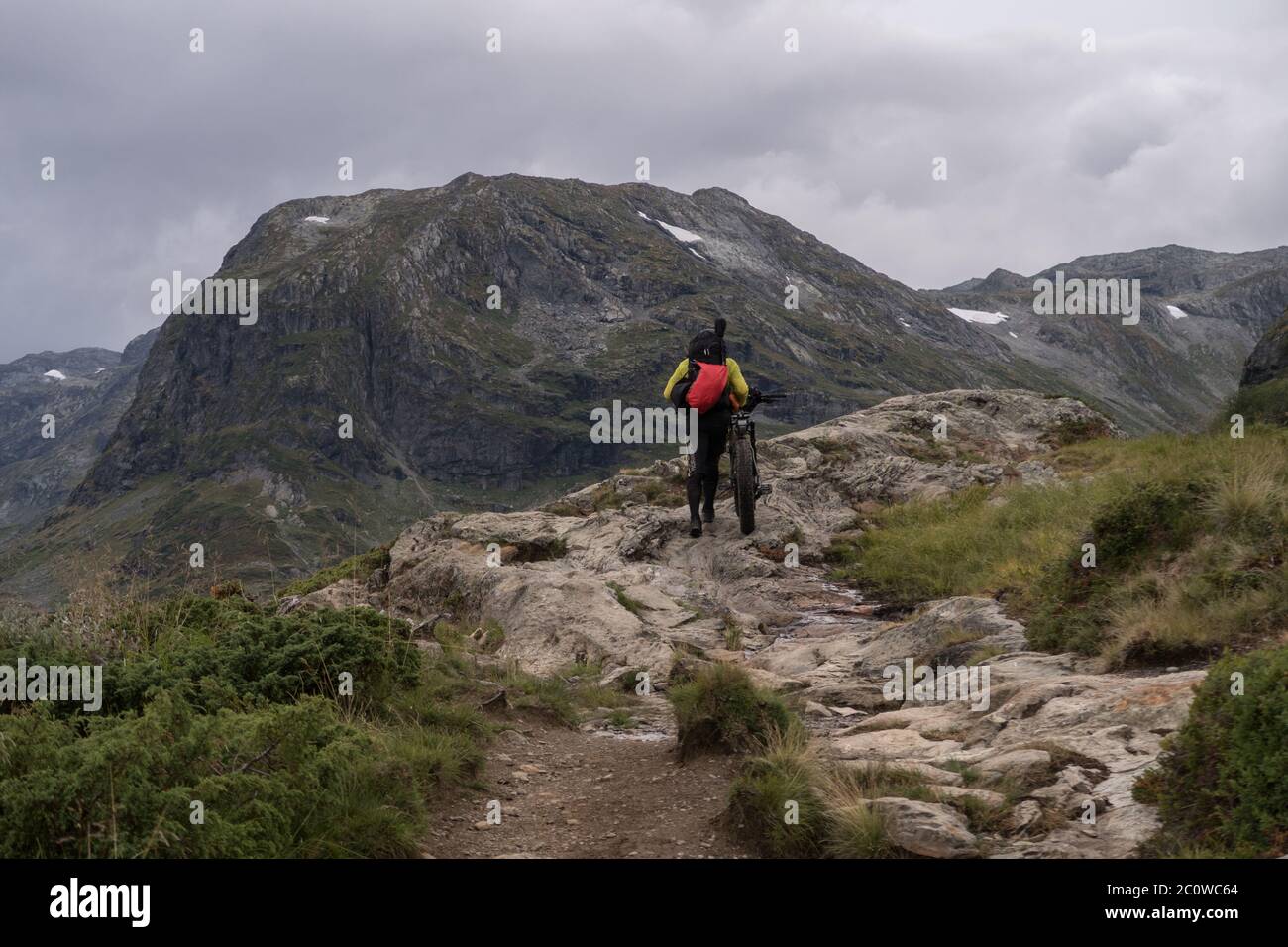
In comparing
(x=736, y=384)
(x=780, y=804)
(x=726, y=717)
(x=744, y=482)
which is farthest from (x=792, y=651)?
(x=780, y=804)

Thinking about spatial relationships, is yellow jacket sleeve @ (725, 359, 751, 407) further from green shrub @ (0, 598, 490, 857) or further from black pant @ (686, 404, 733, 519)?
green shrub @ (0, 598, 490, 857)

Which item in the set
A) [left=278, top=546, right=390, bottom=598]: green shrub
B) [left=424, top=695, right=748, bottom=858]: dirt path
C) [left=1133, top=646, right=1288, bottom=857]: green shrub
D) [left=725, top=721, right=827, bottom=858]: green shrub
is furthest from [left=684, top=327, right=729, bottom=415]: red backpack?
[left=1133, top=646, right=1288, bottom=857]: green shrub

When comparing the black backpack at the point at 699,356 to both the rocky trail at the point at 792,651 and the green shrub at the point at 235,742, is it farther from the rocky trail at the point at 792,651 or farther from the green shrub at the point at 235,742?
the green shrub at the point at 235,742

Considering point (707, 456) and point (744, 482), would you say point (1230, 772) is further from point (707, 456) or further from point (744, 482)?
point (707, 456)

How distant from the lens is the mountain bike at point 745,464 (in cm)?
1457

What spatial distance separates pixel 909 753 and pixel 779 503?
34.4 feet

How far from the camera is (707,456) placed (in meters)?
14.8

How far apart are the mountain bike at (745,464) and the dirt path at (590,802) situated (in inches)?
280

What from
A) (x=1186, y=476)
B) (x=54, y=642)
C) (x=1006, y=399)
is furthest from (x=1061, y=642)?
(x=1006, y=399)

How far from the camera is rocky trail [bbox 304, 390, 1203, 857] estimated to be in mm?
5320

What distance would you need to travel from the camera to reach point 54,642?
24.2ft

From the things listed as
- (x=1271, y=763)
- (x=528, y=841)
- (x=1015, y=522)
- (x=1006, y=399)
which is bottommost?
(x=528, y=841)

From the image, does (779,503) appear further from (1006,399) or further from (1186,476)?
(1006,399)
